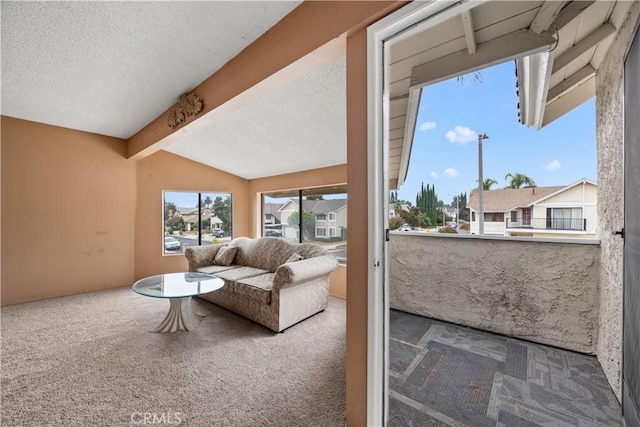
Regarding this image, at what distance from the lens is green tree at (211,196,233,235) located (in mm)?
5090

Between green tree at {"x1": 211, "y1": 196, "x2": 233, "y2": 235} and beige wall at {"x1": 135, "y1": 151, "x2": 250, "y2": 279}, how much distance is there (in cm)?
24

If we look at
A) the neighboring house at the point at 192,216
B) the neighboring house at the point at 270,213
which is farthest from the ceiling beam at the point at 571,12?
the neighboring house at the point at 192,216

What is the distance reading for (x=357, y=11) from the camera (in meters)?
1.28

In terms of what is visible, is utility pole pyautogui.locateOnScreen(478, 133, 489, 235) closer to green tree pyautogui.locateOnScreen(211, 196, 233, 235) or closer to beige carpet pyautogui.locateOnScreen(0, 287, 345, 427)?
beige carpet pyautogui.locateOnScreen(0, 287, 345, 427)

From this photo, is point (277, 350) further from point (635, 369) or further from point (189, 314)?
point (635, 369)

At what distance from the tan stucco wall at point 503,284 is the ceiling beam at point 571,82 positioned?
50.3 inches

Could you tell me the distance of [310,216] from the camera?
174 inches

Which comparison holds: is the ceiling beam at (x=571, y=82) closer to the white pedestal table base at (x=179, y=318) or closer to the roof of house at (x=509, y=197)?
the roof of house at (x=509, y=197)

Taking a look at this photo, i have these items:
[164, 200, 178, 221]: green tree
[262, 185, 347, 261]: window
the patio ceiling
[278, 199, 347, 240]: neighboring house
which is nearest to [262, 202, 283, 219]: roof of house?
[262, 185, 347, 261]: window

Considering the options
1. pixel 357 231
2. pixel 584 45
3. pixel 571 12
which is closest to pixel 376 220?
pixel 357 231

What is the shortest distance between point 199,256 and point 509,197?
3960 mm

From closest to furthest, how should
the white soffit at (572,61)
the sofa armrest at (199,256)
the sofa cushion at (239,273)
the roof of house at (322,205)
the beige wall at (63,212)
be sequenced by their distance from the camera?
the white soffit at (572,61) < the sofa cushion at (239,273) < the beige wall at (63,212) < the sofa armrest at (199,256) < the roof of house at (322,205)

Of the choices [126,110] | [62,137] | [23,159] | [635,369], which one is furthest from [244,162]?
[635,369]

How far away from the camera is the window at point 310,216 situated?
3.92 metres
